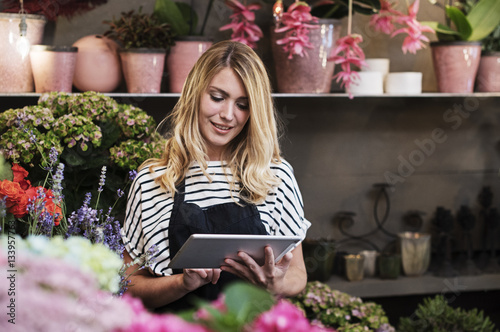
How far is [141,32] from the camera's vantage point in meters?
2.13

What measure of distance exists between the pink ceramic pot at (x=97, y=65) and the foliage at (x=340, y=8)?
78cm

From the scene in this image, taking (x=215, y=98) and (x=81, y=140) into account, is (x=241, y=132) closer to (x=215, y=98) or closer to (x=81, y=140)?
(x=215, y=98)

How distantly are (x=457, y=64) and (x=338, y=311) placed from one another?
1072 millimetres

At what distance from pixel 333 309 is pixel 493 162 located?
1.20m

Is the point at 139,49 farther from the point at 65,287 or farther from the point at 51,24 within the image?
the point at 65,287

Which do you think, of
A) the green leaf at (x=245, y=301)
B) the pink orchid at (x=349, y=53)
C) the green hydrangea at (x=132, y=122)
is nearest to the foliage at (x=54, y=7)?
the green hydrangea at (x=132, y=122)

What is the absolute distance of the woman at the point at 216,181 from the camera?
4.90 ft

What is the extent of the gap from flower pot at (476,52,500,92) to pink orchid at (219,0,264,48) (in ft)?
3.15

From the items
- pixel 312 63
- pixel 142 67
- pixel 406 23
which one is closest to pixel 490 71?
pixel 406 23

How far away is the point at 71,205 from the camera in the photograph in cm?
167

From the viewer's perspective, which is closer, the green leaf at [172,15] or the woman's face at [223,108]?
the woman's face at [223,108]

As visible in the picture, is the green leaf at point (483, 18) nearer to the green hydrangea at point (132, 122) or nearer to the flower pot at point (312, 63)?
the flower pot at point (312, 63)

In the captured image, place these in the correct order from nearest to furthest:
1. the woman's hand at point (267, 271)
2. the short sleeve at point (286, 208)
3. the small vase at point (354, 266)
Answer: the woman's hand at point (267, 271)
the short sleeve at point (286, 208)
the small vase at point (354, 266)

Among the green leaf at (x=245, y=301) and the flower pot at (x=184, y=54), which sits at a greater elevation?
the flower pot at (x=184, y=54)
